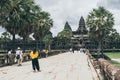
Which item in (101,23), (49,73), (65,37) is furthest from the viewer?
(65,37)

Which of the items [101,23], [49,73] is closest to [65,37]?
[101,23]

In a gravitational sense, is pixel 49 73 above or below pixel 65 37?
Result: below

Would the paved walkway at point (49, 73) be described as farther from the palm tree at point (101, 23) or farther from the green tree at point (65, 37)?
the green tree at point (65, 37)

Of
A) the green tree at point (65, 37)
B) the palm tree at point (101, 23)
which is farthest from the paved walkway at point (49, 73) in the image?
the green tree at point (65, 37)

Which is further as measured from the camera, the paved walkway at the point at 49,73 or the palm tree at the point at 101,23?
the palm tree at the point at 101,23

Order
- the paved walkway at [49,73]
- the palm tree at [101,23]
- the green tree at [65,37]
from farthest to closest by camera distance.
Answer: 1. the green tree at [65,37]
2. the palm tree at [101,23]
3. the paved walkway at [49,73]

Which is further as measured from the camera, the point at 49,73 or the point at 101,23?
the point at 101,23

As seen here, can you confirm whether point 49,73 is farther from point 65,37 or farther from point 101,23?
point 65,37

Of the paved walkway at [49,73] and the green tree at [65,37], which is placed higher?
the green tree at [65,37]

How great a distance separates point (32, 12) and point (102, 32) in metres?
41.2

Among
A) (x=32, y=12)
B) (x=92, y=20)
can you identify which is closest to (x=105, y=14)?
(x=92, y=20)

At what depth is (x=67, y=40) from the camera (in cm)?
17062

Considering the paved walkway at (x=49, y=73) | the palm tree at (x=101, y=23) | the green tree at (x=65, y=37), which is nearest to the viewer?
the paved walkway at (x=49, y=73)

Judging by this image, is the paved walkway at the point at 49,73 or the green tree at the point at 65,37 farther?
the green tree at the point at 65,37
